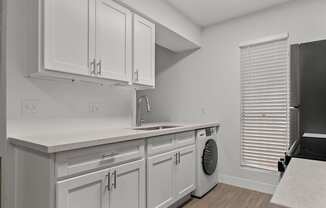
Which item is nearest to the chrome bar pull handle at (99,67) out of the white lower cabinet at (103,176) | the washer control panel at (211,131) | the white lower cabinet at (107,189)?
the white lower cabinet at (103,176)

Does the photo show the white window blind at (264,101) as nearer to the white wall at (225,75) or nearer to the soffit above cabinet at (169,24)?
the white wall at (225,75)

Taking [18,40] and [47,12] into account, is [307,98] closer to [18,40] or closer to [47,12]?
[47,12]

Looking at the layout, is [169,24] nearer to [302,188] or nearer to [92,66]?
[92,66]

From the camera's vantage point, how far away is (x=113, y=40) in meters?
1.90

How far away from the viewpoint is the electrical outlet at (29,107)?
A: 1544mm

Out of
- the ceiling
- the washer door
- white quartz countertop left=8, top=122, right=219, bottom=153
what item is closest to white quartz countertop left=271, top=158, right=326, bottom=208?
white quartz countertop left=8, top=122, right=219, bottom=153

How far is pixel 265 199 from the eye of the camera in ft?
8.11

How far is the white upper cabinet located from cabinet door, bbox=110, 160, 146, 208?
2.82ft

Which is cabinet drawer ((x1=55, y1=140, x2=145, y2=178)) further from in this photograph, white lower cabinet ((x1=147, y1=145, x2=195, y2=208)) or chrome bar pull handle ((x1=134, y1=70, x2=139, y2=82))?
chrome bar pull handle ((x1=134, y1=70, x2=139, y2=82))

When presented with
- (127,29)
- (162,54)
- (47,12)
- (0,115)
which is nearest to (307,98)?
(127,29)

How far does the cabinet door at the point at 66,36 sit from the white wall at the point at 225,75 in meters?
2.09

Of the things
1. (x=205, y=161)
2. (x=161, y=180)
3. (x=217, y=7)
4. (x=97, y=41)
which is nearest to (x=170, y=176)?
(x=161, y=180)

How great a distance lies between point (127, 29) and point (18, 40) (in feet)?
3.19

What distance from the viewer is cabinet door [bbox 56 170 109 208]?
118cm
